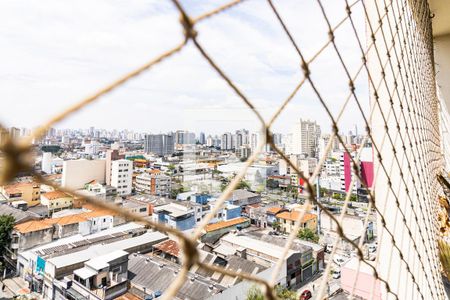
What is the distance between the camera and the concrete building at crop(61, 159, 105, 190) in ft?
32.7

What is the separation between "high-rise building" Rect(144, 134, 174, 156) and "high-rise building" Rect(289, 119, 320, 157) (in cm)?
925

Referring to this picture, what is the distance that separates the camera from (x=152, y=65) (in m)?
0.16

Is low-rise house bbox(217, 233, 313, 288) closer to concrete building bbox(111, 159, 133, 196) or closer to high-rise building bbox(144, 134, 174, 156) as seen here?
concrete building bbox(111, 159, 133, 196)

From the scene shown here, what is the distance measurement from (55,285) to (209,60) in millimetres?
6264

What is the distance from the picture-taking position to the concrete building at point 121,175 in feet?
39.6

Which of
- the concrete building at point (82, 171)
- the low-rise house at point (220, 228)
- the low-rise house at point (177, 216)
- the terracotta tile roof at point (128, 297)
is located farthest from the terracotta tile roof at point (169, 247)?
the concrete building at point (82, 171)

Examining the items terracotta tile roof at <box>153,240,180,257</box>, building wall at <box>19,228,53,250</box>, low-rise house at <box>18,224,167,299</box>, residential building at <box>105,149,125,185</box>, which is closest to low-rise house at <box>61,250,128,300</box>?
low-rise house at <box>18,224,167,299</box>

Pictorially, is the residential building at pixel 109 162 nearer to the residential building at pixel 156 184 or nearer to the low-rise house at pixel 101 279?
the residential building at pixel 156 184

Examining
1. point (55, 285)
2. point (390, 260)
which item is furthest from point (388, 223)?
point (55, 285)

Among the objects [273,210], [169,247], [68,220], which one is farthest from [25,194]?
[273,210]

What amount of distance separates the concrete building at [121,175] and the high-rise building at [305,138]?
9.56 m

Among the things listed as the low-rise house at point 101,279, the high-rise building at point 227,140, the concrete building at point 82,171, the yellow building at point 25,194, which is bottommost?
the low-rise house at point 101,279

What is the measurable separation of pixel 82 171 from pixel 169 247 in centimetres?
678

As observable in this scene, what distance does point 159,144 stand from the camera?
22594 millimetres
